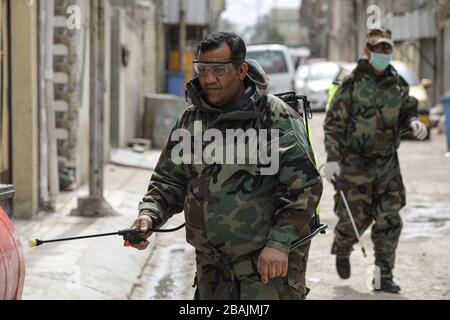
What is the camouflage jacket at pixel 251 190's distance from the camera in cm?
385

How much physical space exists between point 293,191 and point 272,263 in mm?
A: 312

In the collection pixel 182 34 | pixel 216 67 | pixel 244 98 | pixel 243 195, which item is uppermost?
pixel 182 34

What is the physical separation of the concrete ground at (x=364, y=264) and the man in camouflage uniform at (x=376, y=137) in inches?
13.6

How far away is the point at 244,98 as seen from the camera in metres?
3.93

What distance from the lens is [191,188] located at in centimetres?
404

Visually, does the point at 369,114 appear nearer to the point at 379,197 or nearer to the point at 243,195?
the point at 379,197

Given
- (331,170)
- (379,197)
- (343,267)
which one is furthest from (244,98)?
(343,267)

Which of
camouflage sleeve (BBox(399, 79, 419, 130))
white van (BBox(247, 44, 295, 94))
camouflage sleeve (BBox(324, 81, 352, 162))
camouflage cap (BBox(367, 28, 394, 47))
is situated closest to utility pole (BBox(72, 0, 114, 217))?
camouflage sleeve (BBox(324, 81, 352, 162))

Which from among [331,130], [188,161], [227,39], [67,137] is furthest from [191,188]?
[67,137]

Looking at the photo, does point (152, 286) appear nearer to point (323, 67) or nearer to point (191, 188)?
point (191, 188)

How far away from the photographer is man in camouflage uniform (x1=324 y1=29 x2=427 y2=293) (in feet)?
22.8

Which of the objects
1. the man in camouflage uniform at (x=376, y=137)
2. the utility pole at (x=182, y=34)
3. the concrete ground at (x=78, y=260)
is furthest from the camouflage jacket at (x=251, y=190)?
the utility pole at (x=182, y=34)

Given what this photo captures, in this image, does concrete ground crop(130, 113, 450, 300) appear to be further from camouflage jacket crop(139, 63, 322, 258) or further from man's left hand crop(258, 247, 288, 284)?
man's left hand crop(258, 247, 288, 284)
